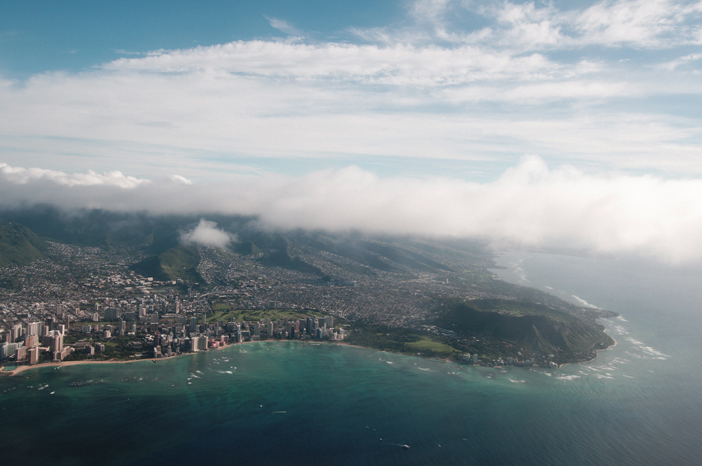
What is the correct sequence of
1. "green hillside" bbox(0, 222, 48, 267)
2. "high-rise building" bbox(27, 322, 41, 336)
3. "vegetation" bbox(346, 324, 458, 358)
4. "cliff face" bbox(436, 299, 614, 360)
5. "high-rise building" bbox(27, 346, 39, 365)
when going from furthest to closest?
1. "green hillside" bbox(0, 222, 48, 267)
2. "cliff face" bbox(436, 299, 614, 360)
3. "vegetation" bbox(346, 324, 458, 358)
4. "high-rise building" bbox(27, 322, 41, 336)
5. "high-rise building" bbox(27, 346, 39, 365)

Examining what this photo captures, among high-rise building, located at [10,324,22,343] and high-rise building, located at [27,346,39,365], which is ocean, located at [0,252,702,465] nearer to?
high-rise building, located at [27,346,39,365]

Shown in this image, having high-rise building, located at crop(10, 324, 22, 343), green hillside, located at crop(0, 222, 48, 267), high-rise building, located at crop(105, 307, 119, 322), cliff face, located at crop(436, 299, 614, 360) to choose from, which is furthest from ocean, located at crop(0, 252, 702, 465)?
green hillside, located at crop(0, 222, 48, 267)

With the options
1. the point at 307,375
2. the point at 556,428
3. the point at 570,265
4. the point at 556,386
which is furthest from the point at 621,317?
the point at 570,265

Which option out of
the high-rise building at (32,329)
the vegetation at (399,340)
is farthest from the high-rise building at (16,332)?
the vegetation at (399,340)

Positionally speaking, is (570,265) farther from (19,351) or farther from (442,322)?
(19,351)

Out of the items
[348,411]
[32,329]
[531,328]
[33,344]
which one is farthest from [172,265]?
[531,328]

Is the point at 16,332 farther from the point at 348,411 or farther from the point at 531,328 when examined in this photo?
the point at 531,328
